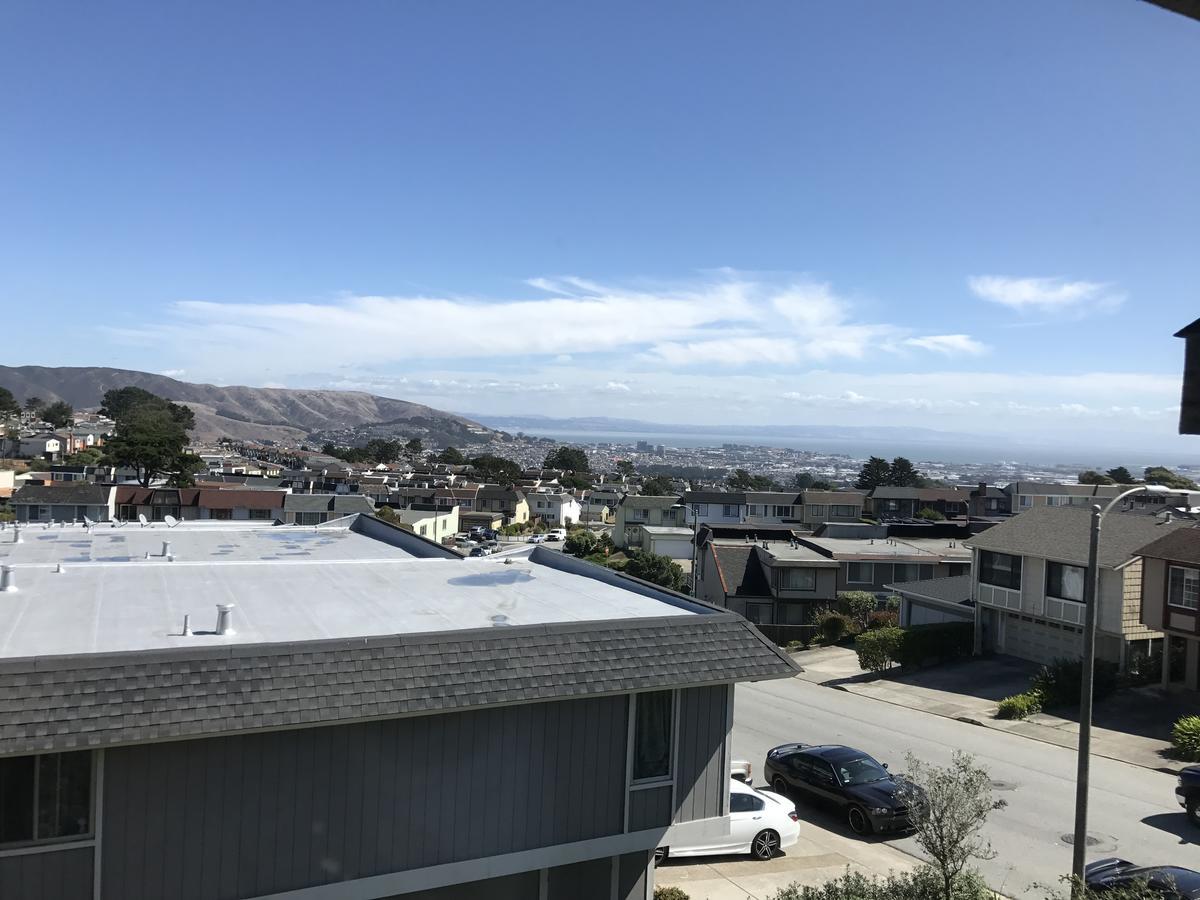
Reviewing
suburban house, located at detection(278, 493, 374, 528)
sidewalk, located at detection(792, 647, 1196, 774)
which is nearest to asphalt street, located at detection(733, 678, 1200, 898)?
sidewalk, located at detection(792, 647, 1196, 774)

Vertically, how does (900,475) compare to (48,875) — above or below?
above

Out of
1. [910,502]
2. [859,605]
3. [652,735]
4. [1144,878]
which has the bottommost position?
[859,605]

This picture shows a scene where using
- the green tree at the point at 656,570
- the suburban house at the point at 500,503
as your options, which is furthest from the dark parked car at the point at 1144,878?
the suburban house at the point at 500,503

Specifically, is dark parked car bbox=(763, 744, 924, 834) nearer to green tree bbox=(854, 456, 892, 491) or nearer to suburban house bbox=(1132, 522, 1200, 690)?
suburban house bbox=(1132, 522, 1200, 690)

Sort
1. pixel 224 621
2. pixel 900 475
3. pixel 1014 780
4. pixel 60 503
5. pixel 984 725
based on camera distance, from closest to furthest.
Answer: pixel 224 621 < pixel 1014 780 < pixel 984 725 < pixel 60 503 < pixel 900 475

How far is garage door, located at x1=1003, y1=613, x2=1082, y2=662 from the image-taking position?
3067cm

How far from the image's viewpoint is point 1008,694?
94.5 feet

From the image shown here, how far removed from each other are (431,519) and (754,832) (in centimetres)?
7341

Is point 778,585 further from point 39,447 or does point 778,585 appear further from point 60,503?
point 39,447

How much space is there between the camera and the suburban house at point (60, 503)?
68500mm

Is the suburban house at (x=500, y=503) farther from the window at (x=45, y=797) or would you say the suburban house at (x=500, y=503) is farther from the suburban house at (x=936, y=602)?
the window at (x=45, y=797)

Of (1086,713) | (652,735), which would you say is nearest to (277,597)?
(652,735)

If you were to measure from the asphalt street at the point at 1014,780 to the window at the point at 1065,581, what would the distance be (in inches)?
311

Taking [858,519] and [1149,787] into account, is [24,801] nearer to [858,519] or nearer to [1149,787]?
[1149,787]
